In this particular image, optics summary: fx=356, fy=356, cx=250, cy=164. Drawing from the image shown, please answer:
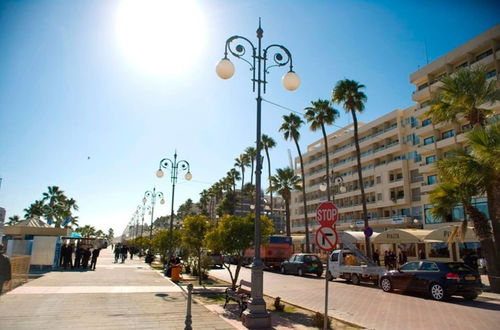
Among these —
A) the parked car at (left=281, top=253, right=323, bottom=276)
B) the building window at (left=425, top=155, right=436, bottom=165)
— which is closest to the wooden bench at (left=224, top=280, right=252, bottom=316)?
the parked car at (left=281, top=253, right=323, bottom=276)

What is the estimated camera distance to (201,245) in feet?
62.0

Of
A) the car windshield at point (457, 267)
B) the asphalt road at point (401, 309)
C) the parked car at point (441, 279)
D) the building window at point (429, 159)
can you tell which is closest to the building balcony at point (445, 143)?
the building window at point (429, 159)

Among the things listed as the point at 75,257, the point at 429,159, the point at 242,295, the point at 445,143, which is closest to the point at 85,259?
the point at 75,257

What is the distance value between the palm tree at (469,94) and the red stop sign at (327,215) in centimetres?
1225

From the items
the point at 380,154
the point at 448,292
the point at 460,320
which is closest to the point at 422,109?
the point at 380,154

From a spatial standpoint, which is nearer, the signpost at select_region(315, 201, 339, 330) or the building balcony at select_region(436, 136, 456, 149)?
the signpost at select_region(315, 201, 339, 330)

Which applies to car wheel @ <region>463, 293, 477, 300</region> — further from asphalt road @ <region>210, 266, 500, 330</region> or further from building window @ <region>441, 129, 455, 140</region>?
building window @ <region>441, 129, 455, 140</region>

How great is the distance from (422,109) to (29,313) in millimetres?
41674

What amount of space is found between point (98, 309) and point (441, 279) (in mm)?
11645

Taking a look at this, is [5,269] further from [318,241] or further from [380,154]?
[380,154]

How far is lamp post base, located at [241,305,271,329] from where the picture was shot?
321 inches

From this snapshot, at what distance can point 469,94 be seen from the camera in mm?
15750

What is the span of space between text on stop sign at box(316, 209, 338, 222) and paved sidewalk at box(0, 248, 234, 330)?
3.44 metres

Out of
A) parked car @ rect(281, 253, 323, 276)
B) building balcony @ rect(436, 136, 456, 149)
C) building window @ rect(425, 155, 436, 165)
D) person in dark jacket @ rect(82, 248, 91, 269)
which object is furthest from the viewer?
building window @ rect(425, 155, 436, 165)
